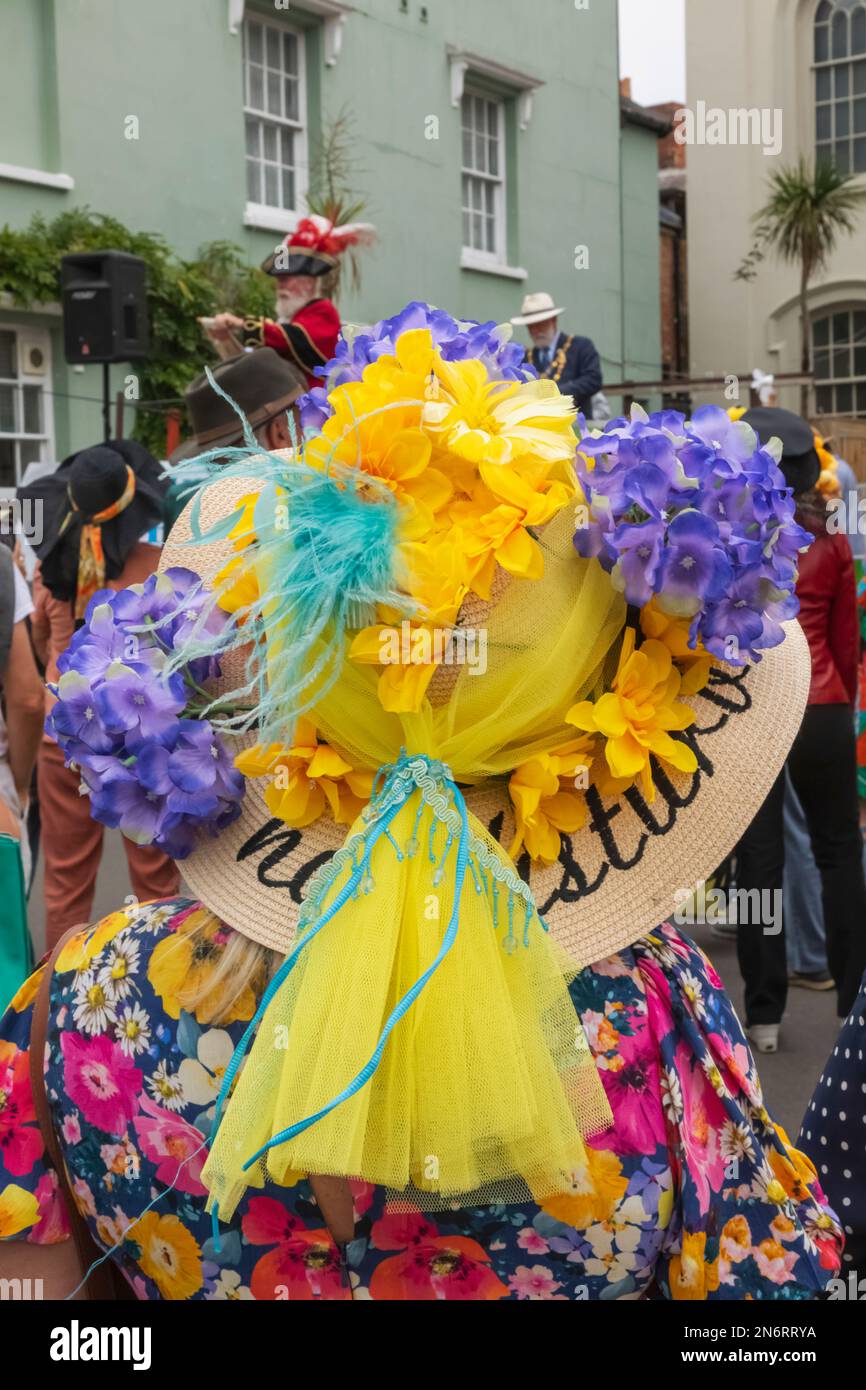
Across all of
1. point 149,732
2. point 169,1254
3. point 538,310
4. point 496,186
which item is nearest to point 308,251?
point 149,732

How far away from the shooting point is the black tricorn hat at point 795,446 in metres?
4.32

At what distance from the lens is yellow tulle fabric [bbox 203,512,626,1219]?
1.37m

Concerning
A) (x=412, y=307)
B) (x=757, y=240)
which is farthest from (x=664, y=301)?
(x=412, y=307)

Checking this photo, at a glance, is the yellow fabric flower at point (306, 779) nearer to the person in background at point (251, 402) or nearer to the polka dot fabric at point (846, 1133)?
the polka dot fabric at point (846, 1133)

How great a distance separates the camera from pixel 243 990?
5.03 feet

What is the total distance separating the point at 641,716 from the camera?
1539mm

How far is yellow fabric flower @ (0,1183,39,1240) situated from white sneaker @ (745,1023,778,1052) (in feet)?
11.5

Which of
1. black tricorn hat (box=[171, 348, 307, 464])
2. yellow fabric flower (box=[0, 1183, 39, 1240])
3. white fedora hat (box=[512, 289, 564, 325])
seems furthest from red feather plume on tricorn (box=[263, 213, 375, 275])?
white fedora hat (box=[512, 289, 564, 325])

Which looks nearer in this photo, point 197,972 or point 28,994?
point 197,972

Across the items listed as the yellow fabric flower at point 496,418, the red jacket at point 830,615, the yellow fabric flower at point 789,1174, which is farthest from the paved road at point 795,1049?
the yellow fabric flower at point 496,418

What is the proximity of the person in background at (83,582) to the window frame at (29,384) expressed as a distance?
6860 mm

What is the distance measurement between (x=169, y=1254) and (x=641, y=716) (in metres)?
0.72

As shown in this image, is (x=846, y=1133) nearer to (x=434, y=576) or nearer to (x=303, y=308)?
(x=434, y=576)

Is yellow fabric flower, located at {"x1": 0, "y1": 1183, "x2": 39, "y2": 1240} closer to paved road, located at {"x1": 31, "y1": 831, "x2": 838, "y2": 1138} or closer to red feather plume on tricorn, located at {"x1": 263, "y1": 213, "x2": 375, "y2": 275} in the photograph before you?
paved road, located at {"x1": 31, "y1": 831, "x2": 838, "y2": 1138}
